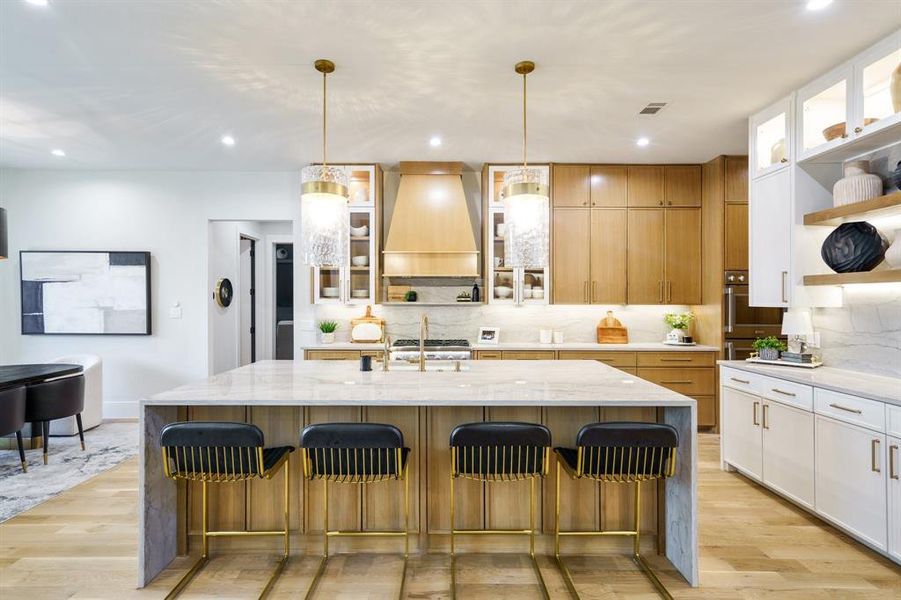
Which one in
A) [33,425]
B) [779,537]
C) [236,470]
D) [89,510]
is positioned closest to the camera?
[236,470]

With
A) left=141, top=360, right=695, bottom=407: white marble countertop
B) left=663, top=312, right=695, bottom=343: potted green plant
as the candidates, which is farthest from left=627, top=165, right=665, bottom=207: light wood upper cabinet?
left=141, top=360, right=695, bottom=407: white marble countertop

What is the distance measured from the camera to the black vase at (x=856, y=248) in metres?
3.04

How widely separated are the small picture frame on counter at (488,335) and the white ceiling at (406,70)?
6.36 ft

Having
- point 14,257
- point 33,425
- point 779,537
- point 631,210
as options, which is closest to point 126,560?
point 33,425

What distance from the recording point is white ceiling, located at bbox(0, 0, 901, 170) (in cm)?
256

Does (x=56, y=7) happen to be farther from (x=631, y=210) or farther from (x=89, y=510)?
(x=631, y=210)

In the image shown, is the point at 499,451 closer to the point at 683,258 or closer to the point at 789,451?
the point at 789,451

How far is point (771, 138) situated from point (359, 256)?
3.90 m

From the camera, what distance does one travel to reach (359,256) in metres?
5.39

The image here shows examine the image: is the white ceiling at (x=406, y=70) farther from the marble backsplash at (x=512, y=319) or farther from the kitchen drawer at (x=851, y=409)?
the kitchen drawer at (x=851, y=409)

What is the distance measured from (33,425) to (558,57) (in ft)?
17.7

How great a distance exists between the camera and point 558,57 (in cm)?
298

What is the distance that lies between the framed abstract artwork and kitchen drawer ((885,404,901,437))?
21.0ft

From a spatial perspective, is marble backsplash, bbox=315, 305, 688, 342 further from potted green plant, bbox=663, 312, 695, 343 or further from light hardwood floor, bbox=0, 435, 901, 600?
light hardwood floor, bbox=0, 435, 901, 600
